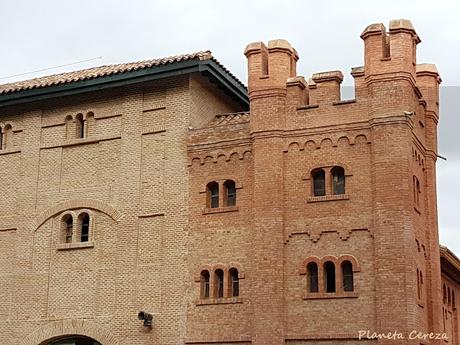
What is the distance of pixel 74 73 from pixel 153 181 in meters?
5.18

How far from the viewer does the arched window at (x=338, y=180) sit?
70.8 ft

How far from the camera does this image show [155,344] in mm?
22266

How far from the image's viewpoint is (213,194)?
23.1 meters

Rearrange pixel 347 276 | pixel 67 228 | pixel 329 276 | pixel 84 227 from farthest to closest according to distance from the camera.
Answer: pixel 67 228 < pixel 84 227 < pixel 329 276 < pixel 347 276

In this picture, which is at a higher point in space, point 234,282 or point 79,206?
point 79,206

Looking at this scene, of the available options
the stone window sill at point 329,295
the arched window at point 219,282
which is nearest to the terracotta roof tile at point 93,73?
the arched window at point 219,282

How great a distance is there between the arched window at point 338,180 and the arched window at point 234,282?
10.6 ft

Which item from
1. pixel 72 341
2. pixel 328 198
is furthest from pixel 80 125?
pixel 328 198

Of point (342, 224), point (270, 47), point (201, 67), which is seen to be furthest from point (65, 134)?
point (342, 224)

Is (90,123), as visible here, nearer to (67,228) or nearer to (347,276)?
(67,228)

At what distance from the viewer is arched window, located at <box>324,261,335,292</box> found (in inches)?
825

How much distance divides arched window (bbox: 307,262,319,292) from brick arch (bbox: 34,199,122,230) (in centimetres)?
558

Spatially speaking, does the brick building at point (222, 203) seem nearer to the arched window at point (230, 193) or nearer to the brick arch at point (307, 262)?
the brick arch at point (307, 262)

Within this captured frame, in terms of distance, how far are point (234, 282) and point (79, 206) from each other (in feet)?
16.8
